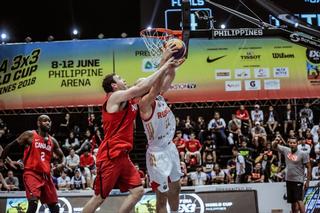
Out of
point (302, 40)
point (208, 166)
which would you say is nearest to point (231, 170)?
point (208, 166)

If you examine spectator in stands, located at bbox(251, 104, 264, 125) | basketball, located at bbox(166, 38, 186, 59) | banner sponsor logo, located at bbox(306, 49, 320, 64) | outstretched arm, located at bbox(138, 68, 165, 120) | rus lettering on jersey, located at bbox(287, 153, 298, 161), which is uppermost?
banner sponsor logo, located at bbox(306, 49, 320, 64)

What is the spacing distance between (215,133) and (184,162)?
8.13 ft

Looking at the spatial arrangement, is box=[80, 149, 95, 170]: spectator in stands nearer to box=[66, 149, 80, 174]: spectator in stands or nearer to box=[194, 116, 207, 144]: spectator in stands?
box=[66, 149, 80, 174]: spectator in stands

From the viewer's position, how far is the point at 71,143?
20.5 m

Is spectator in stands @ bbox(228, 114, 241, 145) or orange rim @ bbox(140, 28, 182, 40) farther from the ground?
orange rim @ bbox(140, 28, 182, 40)

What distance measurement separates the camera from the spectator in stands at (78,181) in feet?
58.3

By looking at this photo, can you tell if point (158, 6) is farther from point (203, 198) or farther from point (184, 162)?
point (203, 198)

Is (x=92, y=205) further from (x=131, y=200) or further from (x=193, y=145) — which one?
(x=193, y=145)

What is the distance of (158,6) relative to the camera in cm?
2081

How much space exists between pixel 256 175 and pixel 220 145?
9.08 feet

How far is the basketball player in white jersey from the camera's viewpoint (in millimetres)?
7176

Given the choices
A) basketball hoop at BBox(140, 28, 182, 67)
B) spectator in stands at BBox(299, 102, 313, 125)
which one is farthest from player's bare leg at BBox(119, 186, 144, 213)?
spectator in stands at BBox(299, 102, 313, 125)

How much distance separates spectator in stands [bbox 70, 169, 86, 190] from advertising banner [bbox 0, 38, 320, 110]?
3.00m

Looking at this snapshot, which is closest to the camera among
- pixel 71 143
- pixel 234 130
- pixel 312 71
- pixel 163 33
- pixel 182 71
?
pixel 163 33
